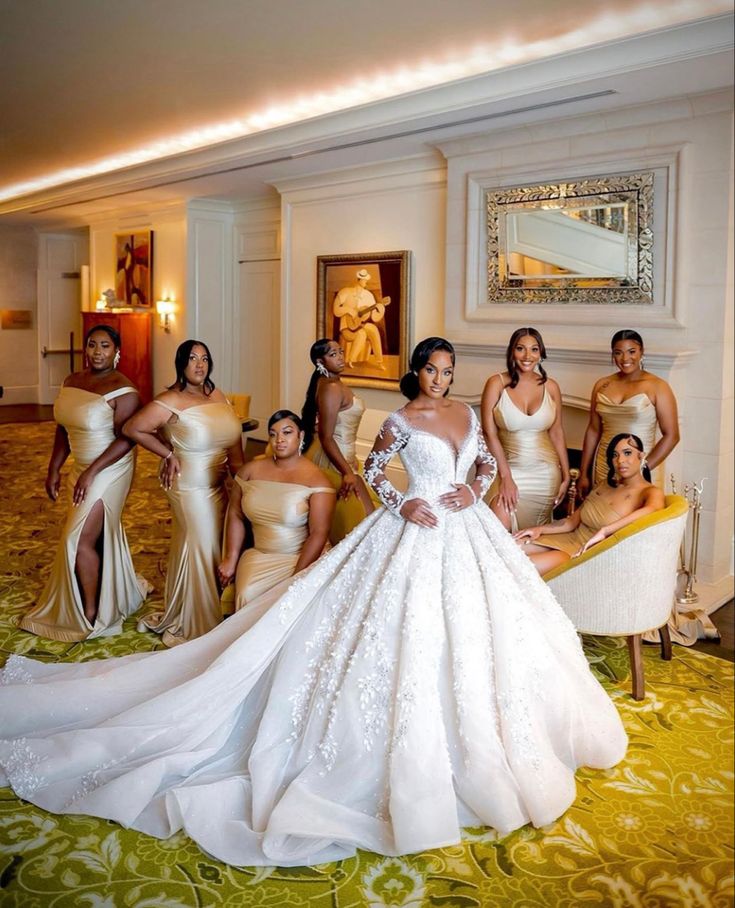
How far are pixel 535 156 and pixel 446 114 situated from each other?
2.60 feet

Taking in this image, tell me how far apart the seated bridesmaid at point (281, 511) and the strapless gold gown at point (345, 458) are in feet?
1.63

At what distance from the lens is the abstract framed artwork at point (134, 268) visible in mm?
12617

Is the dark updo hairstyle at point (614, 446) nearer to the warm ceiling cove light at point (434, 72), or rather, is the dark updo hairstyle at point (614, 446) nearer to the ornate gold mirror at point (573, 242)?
the ornate gold mirror at point (573, 242)

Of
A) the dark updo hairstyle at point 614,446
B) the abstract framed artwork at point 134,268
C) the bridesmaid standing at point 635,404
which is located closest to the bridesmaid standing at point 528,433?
the bridesmaid standing at point 635,404

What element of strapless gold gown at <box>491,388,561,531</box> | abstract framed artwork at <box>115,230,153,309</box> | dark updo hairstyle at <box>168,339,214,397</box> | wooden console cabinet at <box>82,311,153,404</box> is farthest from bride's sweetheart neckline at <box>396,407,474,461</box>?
abstract framed artwork at <box>115,230,153,309</box>

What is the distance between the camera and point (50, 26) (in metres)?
5.70

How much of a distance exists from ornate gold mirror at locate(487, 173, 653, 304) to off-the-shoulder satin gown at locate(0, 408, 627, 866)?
3.24 meters

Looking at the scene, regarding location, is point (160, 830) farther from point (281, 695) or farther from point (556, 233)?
point (556, 233)

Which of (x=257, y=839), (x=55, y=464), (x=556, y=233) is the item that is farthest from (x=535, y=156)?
(x=257, y=839)

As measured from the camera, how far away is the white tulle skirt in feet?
9.89

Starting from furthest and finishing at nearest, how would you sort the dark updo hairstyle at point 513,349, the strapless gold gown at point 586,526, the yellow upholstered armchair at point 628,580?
the dark updo hairstyle at point 513,349 → the strapless gold gown at point 586,526 → the yellow upholstered armchair at point 628,580

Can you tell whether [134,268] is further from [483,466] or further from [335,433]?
[483,466]

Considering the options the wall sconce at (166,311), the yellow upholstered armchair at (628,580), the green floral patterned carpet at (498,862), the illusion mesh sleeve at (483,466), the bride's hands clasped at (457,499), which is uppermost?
the wall sconce at (166,311)

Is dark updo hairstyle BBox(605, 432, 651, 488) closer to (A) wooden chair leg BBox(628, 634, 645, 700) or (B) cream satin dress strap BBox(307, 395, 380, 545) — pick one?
(A) wooden chair leg BBox(628, 634, 645, 700)
